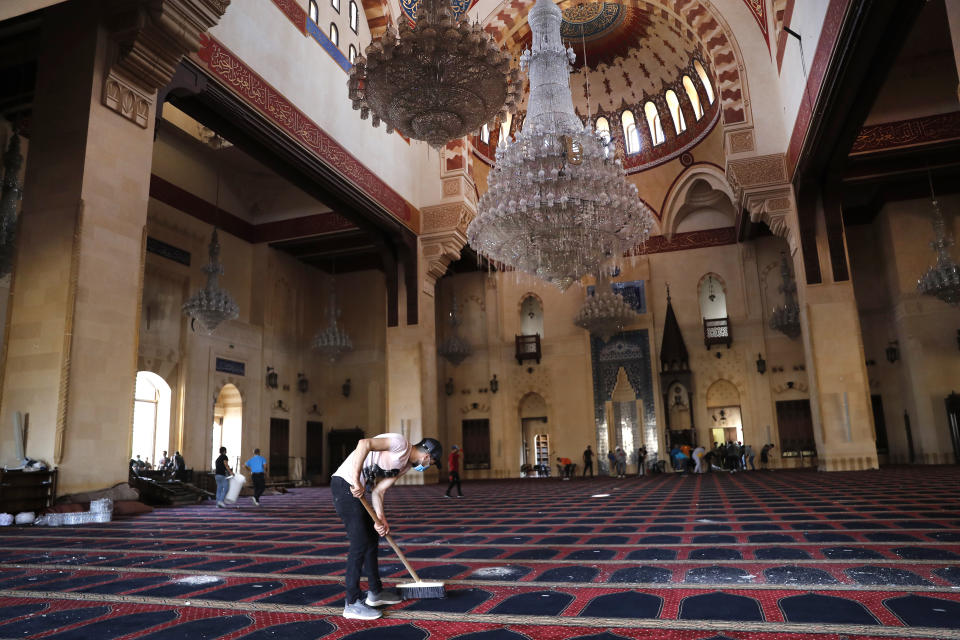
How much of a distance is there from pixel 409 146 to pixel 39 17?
665 cm

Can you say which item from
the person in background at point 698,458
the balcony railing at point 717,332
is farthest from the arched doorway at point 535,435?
the balcony railing at point 717,332

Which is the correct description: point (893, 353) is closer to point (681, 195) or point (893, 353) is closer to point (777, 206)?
point (777, 206)

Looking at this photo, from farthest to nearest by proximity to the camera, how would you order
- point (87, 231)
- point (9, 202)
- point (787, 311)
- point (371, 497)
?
point (787, 311) < point (9, 202) < point (87, 231) < point (371, 497)

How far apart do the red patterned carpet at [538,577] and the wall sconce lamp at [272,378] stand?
8.84 metres

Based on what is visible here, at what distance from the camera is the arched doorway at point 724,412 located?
Answer: 14305mm

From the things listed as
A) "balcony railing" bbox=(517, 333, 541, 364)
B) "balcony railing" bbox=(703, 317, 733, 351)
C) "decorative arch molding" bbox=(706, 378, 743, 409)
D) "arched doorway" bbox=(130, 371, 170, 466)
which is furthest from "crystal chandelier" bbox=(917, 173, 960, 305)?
"arched doorway" bbox=(130, 371, 170, 466)

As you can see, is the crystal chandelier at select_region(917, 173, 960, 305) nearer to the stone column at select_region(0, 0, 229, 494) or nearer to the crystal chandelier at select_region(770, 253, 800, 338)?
the crystal chandelier at select_region(770, 253, 800, 338)

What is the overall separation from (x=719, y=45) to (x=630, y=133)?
4.57 m

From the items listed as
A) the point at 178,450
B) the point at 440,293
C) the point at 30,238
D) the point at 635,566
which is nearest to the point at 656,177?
the point at 440,293

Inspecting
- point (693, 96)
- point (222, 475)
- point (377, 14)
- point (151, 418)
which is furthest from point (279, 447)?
point (693, 96)

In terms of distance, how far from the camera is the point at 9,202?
26.7 feet

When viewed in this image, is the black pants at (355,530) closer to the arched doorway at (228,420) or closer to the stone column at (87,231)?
the stone column at (87,231)

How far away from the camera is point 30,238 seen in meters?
5.97

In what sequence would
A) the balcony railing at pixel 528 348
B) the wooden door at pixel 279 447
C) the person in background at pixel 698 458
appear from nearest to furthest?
1. the person in background at pixel 698 458
2. the wooden door at pixel 279 447
3. the balcony railing at pixel 528 348
